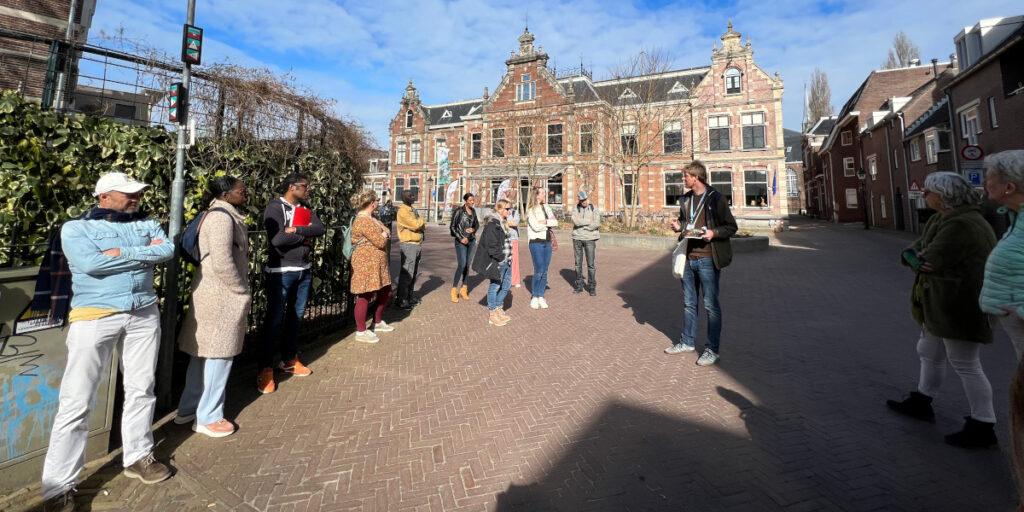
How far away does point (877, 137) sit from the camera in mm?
27984

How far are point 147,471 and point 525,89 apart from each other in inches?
1315

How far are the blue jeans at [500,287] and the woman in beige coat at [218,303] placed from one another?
355 centimetres

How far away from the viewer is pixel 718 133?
2930cm

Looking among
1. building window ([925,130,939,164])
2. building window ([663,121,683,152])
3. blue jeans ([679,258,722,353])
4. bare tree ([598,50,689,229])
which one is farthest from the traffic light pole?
building window ([663,121,683,152])

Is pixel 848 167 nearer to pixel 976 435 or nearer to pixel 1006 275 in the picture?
pixel 976 435

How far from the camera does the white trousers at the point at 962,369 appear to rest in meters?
2.75

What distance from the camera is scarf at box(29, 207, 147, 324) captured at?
235 centimetres

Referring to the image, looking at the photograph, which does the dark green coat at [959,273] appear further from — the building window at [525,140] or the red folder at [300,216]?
the building window at [525,140]

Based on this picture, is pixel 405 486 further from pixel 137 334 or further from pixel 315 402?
pixel 137 334

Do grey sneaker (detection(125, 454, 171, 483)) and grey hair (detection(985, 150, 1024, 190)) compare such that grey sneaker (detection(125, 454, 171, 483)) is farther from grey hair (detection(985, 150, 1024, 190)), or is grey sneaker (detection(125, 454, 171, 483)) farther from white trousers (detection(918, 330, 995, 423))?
white trousers (detection(918, 330, 995, 423))

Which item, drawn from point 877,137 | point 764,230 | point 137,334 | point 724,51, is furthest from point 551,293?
point 877,137

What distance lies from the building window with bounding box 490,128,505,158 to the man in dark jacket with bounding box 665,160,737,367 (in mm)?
29845

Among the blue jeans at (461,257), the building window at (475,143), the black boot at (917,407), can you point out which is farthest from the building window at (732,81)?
the black boot at (917,407)

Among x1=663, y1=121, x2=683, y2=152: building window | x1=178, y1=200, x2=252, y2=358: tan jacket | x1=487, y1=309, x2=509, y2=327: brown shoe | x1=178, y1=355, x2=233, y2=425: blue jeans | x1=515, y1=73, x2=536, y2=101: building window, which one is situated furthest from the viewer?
x1=515, y1=73, x2=536, y2=101: building window
